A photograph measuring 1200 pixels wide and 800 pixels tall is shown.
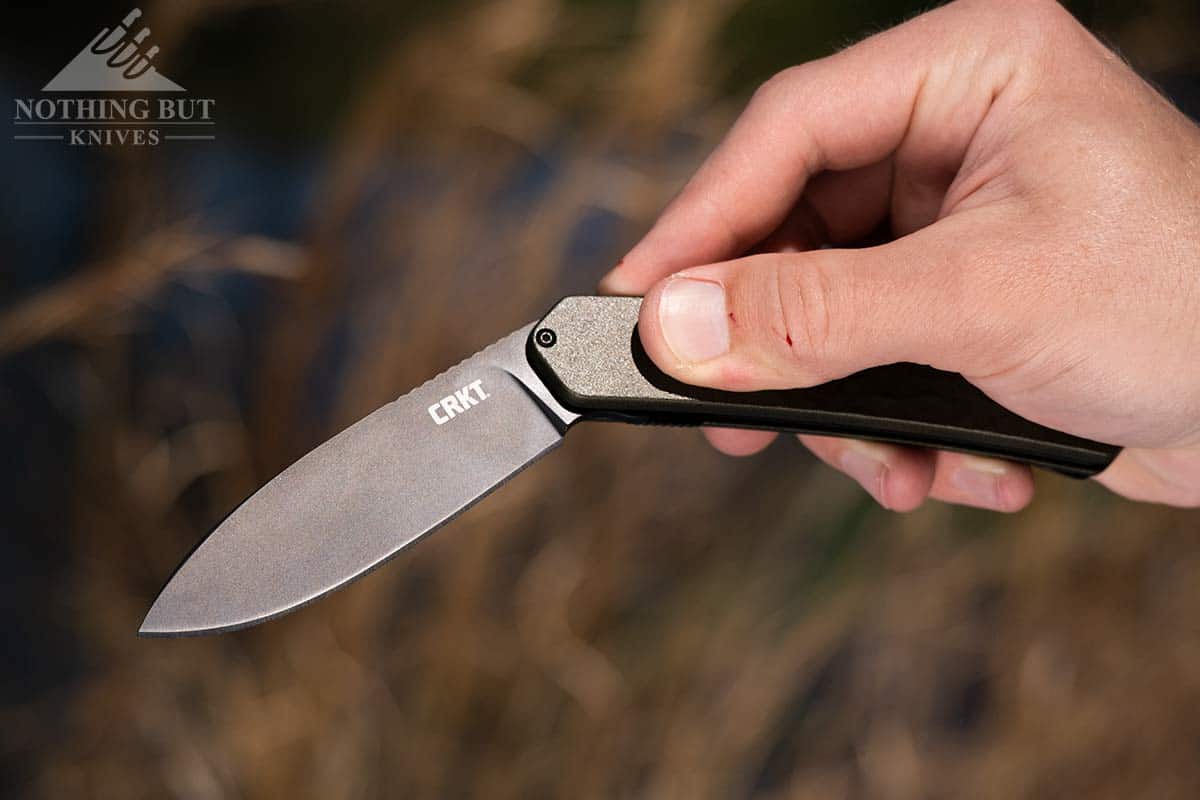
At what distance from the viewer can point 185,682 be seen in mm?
1099

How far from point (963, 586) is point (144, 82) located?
114 cm

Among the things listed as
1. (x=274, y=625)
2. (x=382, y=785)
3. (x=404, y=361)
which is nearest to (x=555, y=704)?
(x=382, y=785)

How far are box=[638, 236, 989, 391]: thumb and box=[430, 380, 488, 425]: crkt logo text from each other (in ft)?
0.38

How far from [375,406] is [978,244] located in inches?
26.8

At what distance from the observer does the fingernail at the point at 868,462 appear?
0.89 metres

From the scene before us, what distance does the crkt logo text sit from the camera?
66 centimetres

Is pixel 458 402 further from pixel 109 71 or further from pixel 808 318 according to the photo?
pixel 109 71

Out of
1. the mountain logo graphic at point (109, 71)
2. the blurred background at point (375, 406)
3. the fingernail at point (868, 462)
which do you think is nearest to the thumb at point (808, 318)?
the fingernail at point (868, 462)

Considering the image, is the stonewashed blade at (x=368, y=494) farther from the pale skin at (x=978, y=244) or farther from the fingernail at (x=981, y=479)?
the fingernail at (x=981, y=479)

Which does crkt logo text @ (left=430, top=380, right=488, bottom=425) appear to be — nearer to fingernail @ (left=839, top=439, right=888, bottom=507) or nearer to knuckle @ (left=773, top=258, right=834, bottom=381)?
knuckle @ (left=773, top=258, right=834, bottom=381)

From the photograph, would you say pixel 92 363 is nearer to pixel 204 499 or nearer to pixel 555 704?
pixel 204 499

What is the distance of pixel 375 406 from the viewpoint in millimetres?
1086

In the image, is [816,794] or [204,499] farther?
[816,794]

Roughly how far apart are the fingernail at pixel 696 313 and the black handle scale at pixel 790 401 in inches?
2.1
